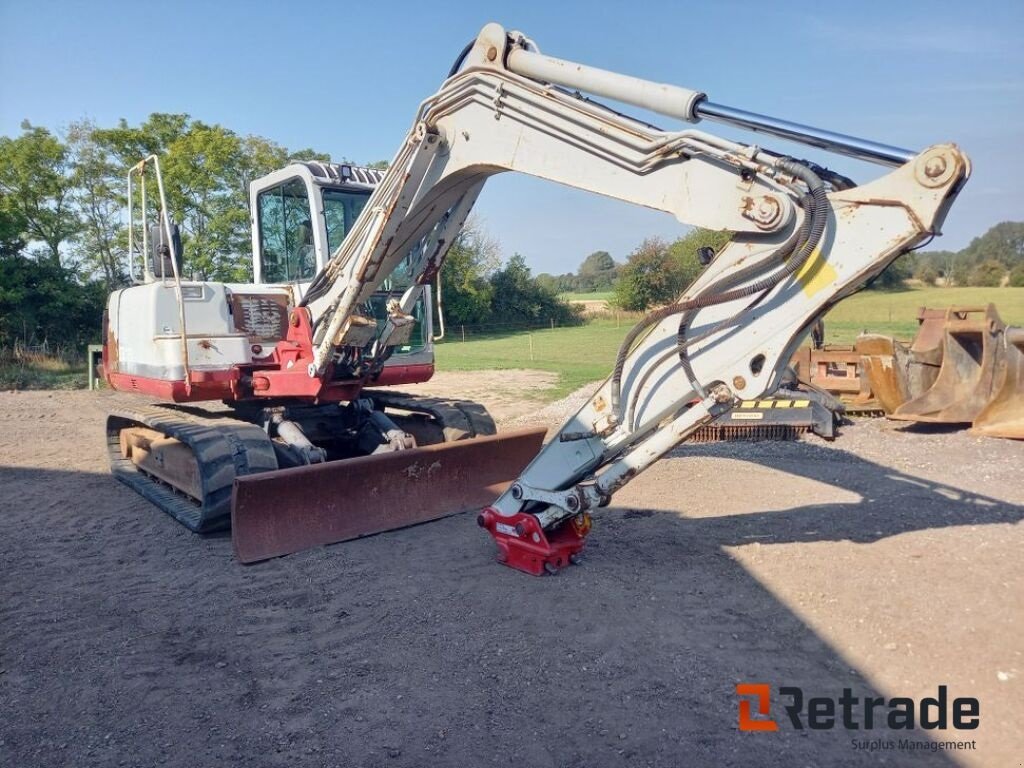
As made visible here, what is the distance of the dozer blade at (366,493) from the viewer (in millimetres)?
5566

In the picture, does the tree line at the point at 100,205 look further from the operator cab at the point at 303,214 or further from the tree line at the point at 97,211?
the operator cab at the point at 303,214

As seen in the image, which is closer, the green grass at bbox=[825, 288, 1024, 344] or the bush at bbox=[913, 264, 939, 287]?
the green grass at bbox=[825, 288, 1024, 344]

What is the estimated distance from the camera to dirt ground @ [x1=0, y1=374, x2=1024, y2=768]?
326 cm

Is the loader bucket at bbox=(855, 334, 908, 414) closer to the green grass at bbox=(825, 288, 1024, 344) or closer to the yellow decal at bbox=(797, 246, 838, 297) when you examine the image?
the yellow decal at bbox=(797, 246, 838, 297)

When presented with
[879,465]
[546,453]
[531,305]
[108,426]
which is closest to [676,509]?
[546,453]

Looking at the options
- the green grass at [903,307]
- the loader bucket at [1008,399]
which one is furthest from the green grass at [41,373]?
the green grass at [903,307]

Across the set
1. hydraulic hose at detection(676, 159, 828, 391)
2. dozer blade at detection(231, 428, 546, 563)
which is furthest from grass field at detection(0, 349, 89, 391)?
hydraulic hose at detection(676, 159, 828, 391)

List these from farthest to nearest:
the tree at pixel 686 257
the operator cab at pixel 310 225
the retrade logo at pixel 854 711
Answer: the tree at pixel 686 257 < the operator cab at pixel 310 225 < the retrade logo at pixel 854 711

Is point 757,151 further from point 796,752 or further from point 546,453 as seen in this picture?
point 796,752

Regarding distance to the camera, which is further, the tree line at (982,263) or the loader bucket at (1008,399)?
the tree line at (982,263)

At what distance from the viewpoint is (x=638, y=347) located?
4.85 metres

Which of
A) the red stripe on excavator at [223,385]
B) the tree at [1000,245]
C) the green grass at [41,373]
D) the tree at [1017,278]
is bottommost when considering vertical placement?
the green grass at [41,373]

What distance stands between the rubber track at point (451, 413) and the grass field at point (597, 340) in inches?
211

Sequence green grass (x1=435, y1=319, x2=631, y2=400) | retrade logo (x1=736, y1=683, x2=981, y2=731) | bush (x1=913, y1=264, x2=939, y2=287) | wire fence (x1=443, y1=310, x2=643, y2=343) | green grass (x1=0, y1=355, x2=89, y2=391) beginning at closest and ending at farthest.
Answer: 1. retrade logo (x1=736, y1=683, x2=981, y2=731)
2. green grass (x1=0, y1=355, x2=89, y2=391)
3. green grass (x1=435, y1=319, x2=631, y2=400)
4. wire fence (x1=443, y1=310, x2=643, y2=343)
5. bush (x1=913, y1=264, x2=939, y2=287)
